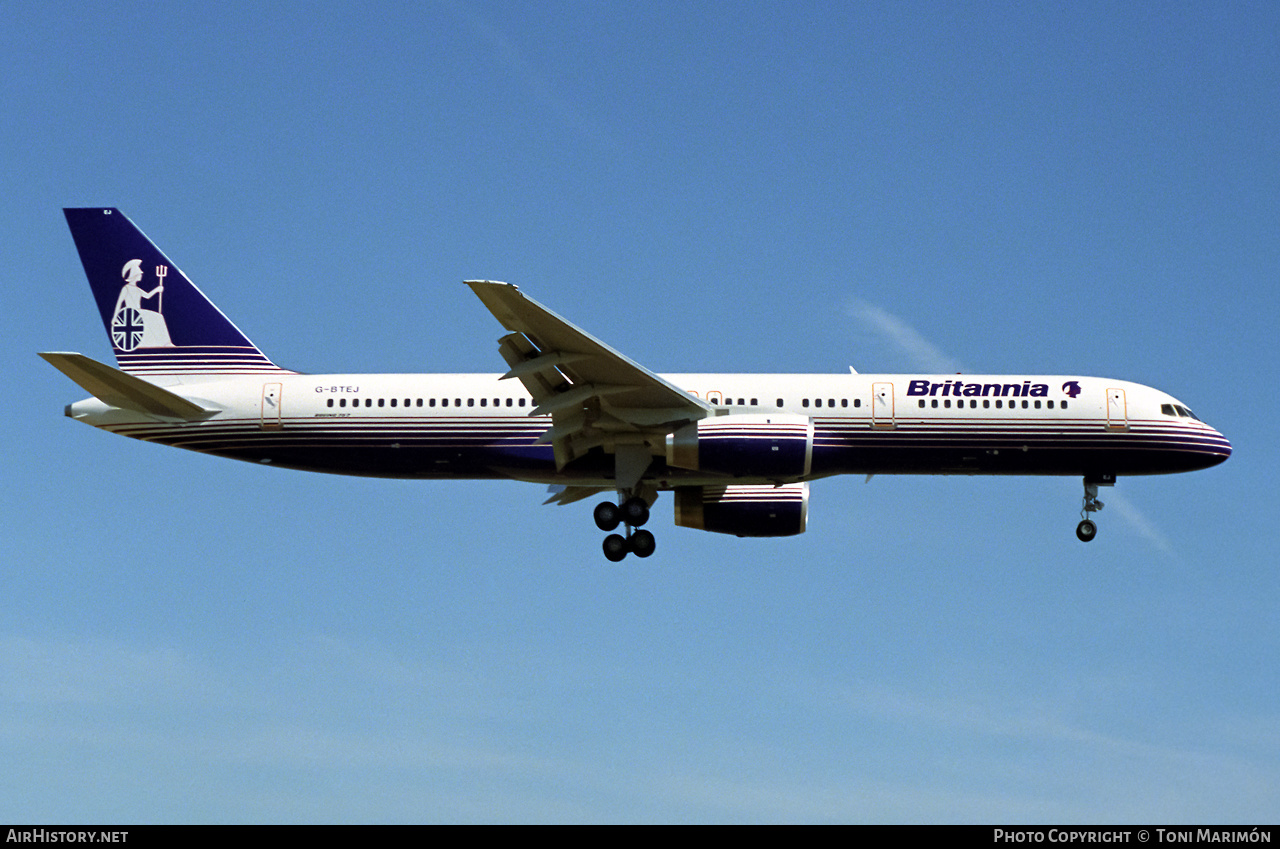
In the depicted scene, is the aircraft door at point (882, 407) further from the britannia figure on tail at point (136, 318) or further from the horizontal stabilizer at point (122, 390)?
the britannia figure on tail at point (136, 318)

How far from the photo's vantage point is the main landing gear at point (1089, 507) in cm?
3444

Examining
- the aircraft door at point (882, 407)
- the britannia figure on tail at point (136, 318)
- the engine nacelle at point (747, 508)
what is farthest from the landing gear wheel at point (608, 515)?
the britannia figure on tail at point (136, 318)

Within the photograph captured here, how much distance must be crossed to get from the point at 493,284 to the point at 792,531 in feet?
40.7

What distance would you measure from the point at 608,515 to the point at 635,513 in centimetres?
64

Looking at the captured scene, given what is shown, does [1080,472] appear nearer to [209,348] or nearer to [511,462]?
[511,462]

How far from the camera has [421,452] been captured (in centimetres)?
3381

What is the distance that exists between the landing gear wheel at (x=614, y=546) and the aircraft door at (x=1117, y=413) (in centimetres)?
1145

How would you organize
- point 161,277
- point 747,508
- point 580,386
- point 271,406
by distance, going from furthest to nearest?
point 747,508, point 161,277, point 271,406, point 580,386

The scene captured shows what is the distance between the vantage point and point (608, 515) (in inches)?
1340

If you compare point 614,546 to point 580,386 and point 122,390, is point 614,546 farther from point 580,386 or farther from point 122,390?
point 122,390

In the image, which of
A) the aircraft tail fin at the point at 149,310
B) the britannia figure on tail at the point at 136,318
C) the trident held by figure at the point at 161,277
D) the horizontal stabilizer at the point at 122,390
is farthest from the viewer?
the trident held by figure at the point at 161,277

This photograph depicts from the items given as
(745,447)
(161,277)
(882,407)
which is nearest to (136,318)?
(161,277)
